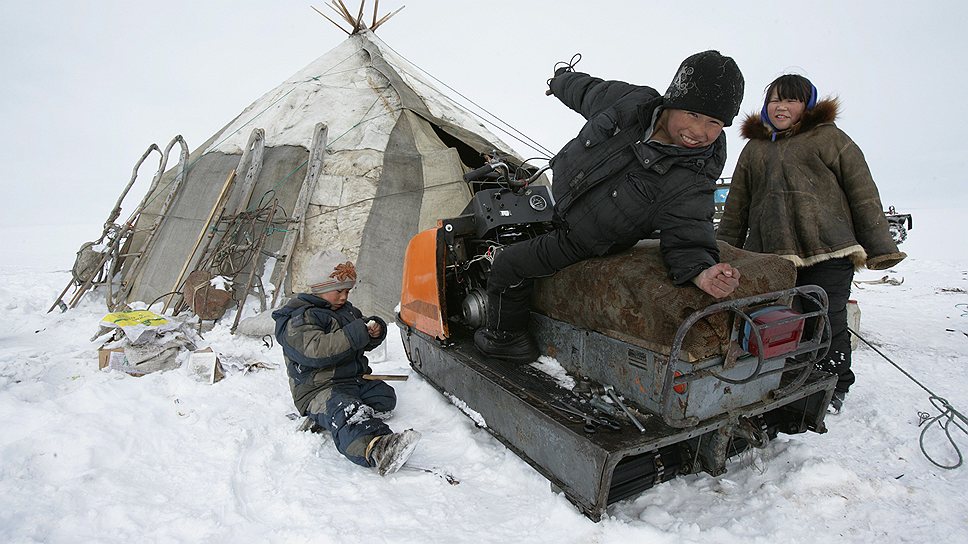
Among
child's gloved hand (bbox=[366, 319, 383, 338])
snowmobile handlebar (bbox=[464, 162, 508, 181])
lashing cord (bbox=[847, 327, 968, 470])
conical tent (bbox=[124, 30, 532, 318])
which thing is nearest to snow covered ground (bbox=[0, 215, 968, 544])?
lashing cord (bbox=[847, 327, 968, 470])

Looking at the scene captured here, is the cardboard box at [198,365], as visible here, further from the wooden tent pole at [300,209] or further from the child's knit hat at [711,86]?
the child's knit hat at [711,86]

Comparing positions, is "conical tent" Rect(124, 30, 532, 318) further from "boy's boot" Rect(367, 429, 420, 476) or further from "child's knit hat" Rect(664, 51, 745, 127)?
"child's knit hat" Rect(664, 51, 745, 127)

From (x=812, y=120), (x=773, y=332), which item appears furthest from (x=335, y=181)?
(x=773, y=332)

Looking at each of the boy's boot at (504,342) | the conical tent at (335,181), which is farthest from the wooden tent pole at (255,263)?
the boy's boot at (504,342)

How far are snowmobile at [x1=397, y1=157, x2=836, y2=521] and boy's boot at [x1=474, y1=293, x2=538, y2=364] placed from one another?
0.07 m

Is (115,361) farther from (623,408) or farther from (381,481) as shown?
(623,408)

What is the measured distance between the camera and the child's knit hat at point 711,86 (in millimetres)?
2025

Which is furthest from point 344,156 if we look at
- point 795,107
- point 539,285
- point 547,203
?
point 795,107

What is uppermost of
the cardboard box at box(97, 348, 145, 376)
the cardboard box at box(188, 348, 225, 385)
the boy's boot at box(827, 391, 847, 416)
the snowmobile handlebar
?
the snowmobile handlebar

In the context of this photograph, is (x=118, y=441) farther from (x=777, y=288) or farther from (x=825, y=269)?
(x=825, y=269)

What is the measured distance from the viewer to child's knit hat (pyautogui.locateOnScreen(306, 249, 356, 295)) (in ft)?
10.2

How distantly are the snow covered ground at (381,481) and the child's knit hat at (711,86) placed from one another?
68.6 inches

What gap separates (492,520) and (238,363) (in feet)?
9.43

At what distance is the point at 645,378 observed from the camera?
2.25 meters
